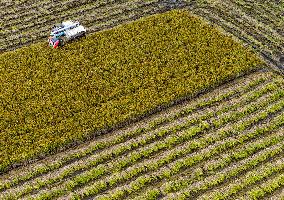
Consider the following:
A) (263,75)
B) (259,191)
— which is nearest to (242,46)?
(263,75)

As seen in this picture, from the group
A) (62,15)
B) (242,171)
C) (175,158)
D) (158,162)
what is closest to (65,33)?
(62,15)

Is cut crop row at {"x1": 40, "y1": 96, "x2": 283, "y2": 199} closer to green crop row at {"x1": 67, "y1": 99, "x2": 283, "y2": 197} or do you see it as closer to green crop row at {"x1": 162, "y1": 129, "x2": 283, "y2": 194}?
green crop row at {"x1": 67, "y1": 99, "x2": 283, "y2": 197}

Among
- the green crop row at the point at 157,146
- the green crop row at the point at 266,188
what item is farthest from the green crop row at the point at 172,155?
the green crop row at the point at 266,188

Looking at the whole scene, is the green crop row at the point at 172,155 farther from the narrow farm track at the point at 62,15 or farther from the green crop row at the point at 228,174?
the narrow farm track at the point at 62,15

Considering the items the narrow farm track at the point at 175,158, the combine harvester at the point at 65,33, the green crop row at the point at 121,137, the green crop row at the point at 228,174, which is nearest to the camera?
the green crop row at the point at 228,174

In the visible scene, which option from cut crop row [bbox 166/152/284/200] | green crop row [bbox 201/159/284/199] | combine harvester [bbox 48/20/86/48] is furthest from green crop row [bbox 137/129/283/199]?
combine harvester [bbox 48/20/86/48]
